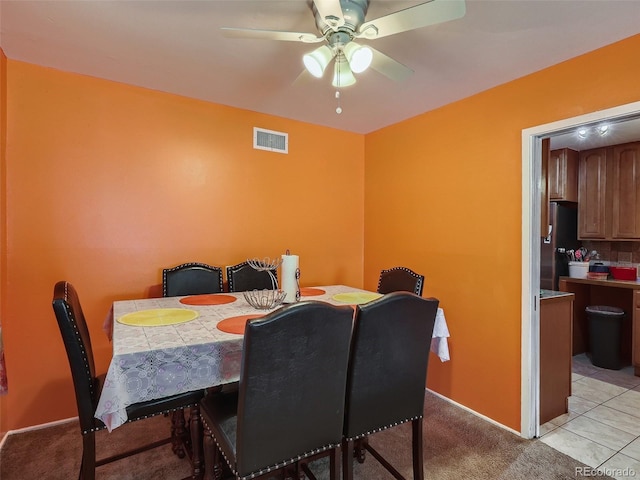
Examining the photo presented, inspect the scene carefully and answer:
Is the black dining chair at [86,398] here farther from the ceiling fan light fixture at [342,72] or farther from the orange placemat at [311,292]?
the ceiling fan light fixture at [342,72]

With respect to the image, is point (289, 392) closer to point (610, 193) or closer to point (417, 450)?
point (417, 450)

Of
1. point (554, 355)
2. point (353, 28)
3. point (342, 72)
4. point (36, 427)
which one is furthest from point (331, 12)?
A: point (36, 427)

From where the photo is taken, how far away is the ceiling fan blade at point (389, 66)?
168 cm

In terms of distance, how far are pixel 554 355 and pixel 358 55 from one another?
7.92 feet

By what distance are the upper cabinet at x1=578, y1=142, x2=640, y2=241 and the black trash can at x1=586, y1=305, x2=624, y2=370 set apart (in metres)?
0.84

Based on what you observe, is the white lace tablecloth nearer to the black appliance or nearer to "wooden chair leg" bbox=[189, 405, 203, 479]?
"wooden chair leg" bbox=[189, 405, 203, 479]

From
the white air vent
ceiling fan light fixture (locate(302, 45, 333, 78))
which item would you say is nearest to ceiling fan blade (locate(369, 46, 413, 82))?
ceiling fan light fixture (locate(302, 45, 333, 78))

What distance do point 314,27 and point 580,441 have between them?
2.97 m

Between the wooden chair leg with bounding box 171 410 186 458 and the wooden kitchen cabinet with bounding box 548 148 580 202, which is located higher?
the wooden kitchen cabinet with bounding box 548 148 580 202

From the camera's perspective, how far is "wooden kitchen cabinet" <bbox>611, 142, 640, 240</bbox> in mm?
3504

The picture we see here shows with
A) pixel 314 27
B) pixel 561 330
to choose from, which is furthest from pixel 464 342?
pixel 314 27
